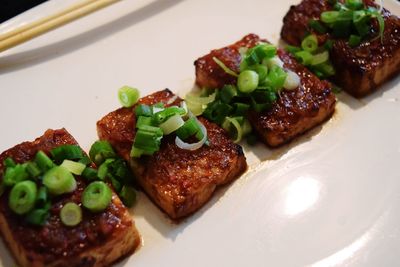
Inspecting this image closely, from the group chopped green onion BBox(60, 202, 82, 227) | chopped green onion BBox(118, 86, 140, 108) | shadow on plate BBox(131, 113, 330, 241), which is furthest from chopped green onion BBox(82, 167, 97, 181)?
chopped green onion BBox(118, 86, 140, 108)

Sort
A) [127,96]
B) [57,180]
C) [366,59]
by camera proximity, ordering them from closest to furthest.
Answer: [57,180], [127,96], [366,59]

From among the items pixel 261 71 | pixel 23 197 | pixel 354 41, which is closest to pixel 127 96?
pixel 261 71

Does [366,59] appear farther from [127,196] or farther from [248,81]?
[127,196]

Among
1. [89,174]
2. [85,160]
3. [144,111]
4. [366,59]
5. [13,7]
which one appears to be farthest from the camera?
[13,7]

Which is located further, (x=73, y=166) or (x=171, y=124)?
(x=171, y=124)

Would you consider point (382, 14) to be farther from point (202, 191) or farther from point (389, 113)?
point (202, 191)

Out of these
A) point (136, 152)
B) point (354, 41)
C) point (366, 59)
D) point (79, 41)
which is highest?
point (79, 41)

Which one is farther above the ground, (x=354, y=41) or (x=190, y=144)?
(x=190, y=144)

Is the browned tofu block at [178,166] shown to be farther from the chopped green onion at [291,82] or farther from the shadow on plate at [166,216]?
the chopped green onion at [291,82]
